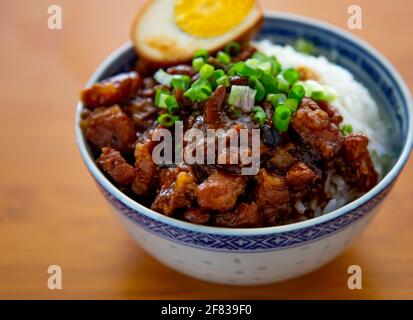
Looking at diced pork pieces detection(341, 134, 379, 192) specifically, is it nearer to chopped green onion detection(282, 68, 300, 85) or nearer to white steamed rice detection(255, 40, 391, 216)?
white steamed rice detection(255, 40, 391, 216)

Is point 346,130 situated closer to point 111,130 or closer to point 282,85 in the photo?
point 282,85

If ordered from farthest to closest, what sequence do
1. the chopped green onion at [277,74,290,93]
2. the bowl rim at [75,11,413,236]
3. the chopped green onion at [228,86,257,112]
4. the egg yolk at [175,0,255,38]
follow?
the egg yolk at [175,0,255,38]
the chopped green onion at [277,74,290,93]
the chopped green onion at [228,86,257,112]
the bowl rim at [75,11,413,236]

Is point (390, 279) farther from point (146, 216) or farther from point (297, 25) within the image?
point (297, 25)

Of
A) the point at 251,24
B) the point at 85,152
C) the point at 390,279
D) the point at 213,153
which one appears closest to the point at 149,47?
the point at 251,24

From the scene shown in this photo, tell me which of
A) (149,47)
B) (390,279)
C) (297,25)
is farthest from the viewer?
(297,25)

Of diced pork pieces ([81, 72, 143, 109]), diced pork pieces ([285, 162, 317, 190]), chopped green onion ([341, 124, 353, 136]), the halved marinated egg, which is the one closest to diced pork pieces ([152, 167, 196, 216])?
diced pork pieces ([285, 162, 317, 190])

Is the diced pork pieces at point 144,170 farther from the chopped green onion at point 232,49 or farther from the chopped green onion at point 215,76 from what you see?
the chopped green onion at point 232,49

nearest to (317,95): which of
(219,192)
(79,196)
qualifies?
(219,192)
